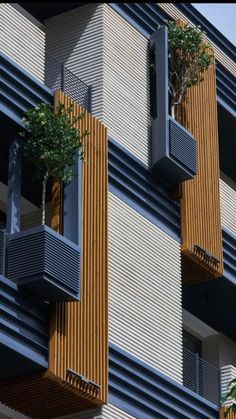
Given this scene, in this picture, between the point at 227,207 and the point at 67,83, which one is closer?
the point at 67,83

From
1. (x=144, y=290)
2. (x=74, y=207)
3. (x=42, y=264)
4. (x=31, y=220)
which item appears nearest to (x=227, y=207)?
(x=144, y=290)

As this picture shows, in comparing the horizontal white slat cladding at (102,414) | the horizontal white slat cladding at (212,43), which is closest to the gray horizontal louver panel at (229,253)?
the horizontal white slat cladding at (212,43)

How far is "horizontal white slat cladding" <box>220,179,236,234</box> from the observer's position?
28381mm

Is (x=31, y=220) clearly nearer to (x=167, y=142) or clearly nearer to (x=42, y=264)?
(x=42, y=264)

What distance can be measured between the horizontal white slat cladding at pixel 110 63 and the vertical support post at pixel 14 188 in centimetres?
426

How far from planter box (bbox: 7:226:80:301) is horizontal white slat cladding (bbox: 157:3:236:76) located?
37.8ft

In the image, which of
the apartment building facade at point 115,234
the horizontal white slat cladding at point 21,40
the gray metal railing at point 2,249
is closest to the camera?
the gray metal railing at point 2,249

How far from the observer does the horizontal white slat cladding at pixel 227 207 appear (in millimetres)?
28381

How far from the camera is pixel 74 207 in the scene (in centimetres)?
2072

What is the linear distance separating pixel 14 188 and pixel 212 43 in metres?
12.9

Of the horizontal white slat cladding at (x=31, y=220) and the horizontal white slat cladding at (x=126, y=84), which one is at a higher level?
the horizontal white slat cladding at (x=126, y=84)

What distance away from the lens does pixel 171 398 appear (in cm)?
2267

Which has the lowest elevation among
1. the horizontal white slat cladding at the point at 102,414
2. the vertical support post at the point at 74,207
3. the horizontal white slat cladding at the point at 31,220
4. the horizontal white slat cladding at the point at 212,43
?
the horizontal white slat cladding at the point at 102,414

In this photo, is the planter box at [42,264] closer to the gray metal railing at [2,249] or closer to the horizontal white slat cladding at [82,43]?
the gray metal railing at [2,249]
